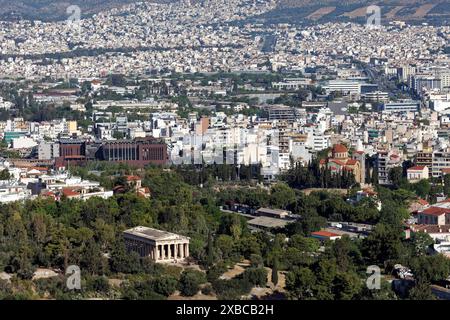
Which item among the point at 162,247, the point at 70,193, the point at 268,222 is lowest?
the point at 268,222

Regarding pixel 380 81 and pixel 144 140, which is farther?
pixel 380 81

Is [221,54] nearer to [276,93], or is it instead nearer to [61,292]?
[276,93]

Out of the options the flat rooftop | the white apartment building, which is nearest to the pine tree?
the flat rooftop

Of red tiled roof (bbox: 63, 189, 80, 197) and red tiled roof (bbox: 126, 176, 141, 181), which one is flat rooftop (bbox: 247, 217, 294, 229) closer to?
Result: red tiled roof (bbox: 63, 189, 80, 197)

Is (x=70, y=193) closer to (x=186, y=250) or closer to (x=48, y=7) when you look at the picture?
(x=186, y=250)

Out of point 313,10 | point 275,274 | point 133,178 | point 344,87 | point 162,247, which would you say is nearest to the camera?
point 275,274

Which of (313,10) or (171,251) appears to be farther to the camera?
(313,10)

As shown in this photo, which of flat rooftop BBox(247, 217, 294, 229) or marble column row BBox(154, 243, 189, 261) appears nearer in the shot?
marble column row BBox(154, 243, 189, 261)

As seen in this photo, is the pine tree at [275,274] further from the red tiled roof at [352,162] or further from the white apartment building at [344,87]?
the white apartment building at [344,87]

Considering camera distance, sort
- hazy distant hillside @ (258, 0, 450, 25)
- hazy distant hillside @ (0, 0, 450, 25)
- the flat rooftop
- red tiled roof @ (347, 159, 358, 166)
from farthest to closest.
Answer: hazy distant hillside @ (0, 0, 450, 25) → hazy distant hillside @ (258, 0, 450, 25) → red tiled roof @ (347, 159, 358, 166) → the flat rooftop

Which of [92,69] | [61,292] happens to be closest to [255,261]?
[61,292]

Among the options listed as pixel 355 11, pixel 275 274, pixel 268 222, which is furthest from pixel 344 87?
pixel 275 274
